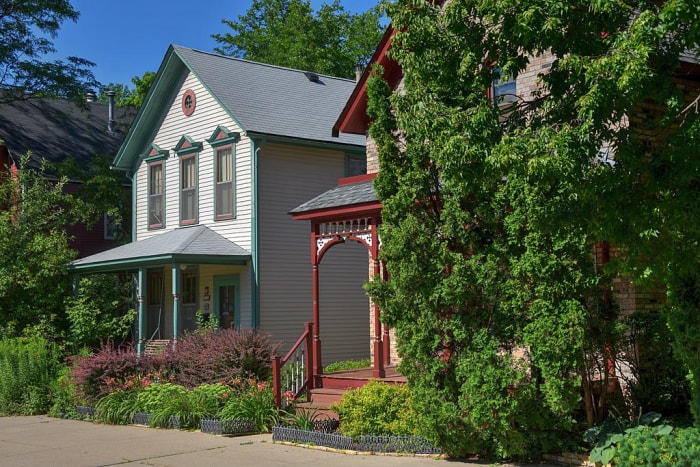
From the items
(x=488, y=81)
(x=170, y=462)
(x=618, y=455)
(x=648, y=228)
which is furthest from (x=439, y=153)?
(x=170, y=462)

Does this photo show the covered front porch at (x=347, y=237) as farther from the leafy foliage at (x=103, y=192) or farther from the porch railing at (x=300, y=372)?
the leafy foliage at (x=103, y=192)

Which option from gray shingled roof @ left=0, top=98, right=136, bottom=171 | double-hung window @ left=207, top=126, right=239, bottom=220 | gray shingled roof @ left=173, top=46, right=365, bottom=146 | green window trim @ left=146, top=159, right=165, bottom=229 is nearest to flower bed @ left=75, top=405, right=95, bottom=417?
double-hung window @ left=207, top=126, right=239, bottom=220

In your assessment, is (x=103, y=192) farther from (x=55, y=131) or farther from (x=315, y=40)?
(x=315, y=40)

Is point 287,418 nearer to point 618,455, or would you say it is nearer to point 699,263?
point 618,455

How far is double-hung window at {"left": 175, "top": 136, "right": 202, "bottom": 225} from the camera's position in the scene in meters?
22.9

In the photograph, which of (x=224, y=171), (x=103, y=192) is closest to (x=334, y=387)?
(x=224, y=171)

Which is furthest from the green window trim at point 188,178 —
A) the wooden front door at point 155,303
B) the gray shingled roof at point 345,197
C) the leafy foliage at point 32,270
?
the gray shingled roof at point 345,197

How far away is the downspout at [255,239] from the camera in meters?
20.6

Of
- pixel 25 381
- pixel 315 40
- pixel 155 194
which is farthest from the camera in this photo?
pixel 315 40

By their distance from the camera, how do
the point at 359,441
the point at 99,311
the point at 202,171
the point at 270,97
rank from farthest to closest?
the point at 270,97
the point at 202,171
the point at 99,311
the point at 359,441

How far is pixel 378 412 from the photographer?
39.1ft

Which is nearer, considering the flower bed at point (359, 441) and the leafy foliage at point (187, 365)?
the flower bed at point (359, 441)

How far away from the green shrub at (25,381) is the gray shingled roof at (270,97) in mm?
7402

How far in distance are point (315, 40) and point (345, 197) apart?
2786 cm
